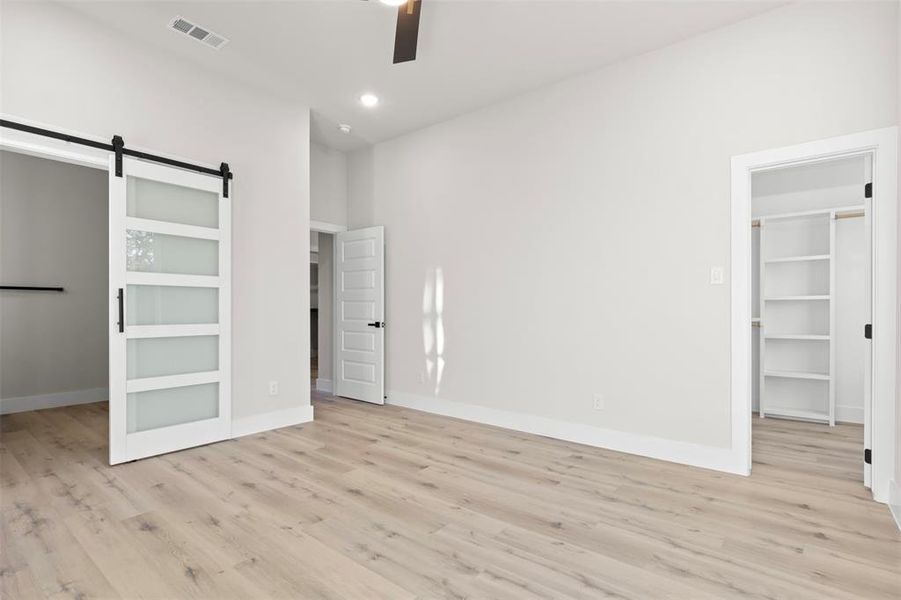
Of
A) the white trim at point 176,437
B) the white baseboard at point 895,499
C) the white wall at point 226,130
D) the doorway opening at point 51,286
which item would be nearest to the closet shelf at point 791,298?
the white baseboard at point 895,499

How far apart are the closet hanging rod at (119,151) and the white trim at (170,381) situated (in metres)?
1.51

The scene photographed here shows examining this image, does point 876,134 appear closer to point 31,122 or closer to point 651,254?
point 651,254

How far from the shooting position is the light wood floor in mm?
1923

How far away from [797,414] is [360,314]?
4.84m

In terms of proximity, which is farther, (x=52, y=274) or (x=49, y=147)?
(x=52, y=274)

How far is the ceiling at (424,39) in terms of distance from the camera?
312 centimetres

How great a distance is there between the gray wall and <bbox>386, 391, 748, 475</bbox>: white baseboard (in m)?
4.05

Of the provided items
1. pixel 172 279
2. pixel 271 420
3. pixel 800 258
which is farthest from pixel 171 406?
pixel 800 258

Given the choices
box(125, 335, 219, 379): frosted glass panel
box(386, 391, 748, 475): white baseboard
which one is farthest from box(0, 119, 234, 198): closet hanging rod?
box(386, 391, 748, 475): white baseboard

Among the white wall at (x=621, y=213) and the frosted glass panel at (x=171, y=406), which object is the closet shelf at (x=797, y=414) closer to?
the white wall at (x=621, y=213)

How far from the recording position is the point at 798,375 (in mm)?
4762

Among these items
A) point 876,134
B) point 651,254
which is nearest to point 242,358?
point 651,254

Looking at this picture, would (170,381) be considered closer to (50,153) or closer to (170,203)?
(170,203)

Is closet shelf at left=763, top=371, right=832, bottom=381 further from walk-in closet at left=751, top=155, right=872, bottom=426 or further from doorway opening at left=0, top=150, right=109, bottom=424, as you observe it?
doorway opening at left=0, top=150, right=109, bottom=424
